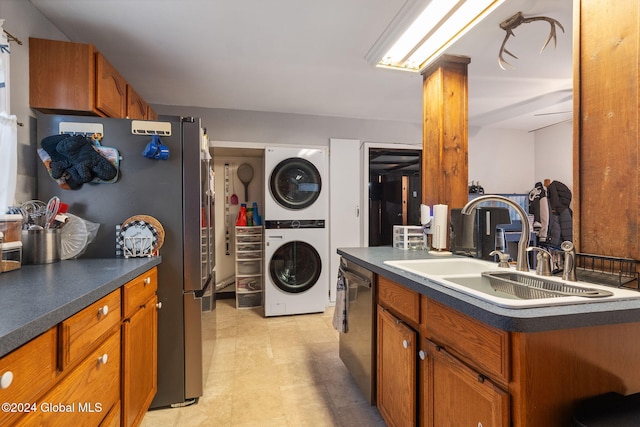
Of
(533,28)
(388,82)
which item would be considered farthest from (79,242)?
(533,28)

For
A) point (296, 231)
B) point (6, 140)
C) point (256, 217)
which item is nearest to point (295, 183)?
point (296, 231)

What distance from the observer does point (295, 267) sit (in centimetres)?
334

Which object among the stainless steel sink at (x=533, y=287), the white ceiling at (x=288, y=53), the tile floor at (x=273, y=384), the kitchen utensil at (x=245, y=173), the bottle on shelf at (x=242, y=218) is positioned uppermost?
the white ceiling at (x=288, y=53)

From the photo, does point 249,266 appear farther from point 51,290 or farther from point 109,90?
point 51,290

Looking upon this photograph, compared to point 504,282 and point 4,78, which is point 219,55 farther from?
point 504,282

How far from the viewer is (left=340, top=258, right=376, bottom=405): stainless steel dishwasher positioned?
1.64 metres

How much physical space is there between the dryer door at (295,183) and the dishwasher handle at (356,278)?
1375 mm

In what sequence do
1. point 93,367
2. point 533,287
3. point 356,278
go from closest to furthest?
point 93,367 → point 533,287 → point 356,278

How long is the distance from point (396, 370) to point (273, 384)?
3.24 ft

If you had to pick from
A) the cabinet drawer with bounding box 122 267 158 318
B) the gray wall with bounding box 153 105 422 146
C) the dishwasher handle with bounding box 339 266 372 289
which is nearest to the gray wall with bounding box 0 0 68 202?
the cabinet drawer with bounding box 122 267 158 318

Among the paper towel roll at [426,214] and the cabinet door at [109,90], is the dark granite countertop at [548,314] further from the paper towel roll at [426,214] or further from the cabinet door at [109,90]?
the cabinet door at [109,90]

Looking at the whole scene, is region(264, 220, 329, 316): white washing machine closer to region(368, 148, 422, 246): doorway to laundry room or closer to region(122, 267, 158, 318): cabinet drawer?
region(368, 148, 422, 246): doorway to laundry room

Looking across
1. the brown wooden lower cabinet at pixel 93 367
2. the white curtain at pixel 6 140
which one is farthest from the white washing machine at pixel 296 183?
the white curtain at pixel 6 140

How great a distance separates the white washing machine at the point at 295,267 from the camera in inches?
126
